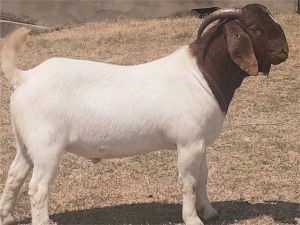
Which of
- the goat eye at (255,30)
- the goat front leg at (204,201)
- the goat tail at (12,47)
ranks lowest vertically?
the goat front leg at (204,201)

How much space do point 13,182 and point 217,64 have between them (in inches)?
64.6

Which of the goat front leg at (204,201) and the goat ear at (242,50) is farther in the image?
the goat front leg at (204,201)

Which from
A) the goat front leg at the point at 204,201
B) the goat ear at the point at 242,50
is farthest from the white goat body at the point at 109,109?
the goat front leg at the point at 204,201

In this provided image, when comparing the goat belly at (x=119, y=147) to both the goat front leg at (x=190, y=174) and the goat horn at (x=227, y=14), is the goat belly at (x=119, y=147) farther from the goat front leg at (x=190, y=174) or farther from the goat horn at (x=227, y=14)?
the goat horn at (x=227, y=14)

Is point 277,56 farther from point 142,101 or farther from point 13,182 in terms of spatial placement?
point 13,182

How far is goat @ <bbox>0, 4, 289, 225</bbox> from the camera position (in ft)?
13.4

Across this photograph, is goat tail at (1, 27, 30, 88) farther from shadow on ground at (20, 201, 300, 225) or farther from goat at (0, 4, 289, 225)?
shadow on ground at (20, 201, 300, 225)

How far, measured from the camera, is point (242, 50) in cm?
414

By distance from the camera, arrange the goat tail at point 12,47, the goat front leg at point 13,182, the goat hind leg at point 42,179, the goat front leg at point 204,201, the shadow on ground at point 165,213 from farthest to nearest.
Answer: the shadow on ground at point 165,213 < the goat front leg at point 204,201 < the goat front leg at point 13,182 < the goat tail at point 12,47 < the goat hind leg at point 42,179

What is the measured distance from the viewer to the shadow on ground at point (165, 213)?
466 cm

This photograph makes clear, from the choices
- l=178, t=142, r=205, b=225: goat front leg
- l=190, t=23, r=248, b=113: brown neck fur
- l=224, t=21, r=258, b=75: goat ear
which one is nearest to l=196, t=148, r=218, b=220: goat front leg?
l=178, t=142, r=205, b=225: goat front leg

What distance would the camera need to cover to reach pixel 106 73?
425 centimetres

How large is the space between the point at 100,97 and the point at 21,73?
0.56 meters

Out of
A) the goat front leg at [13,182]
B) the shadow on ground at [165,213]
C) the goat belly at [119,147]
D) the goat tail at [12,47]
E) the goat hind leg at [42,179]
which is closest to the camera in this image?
the goat hind leg at [42,179]
